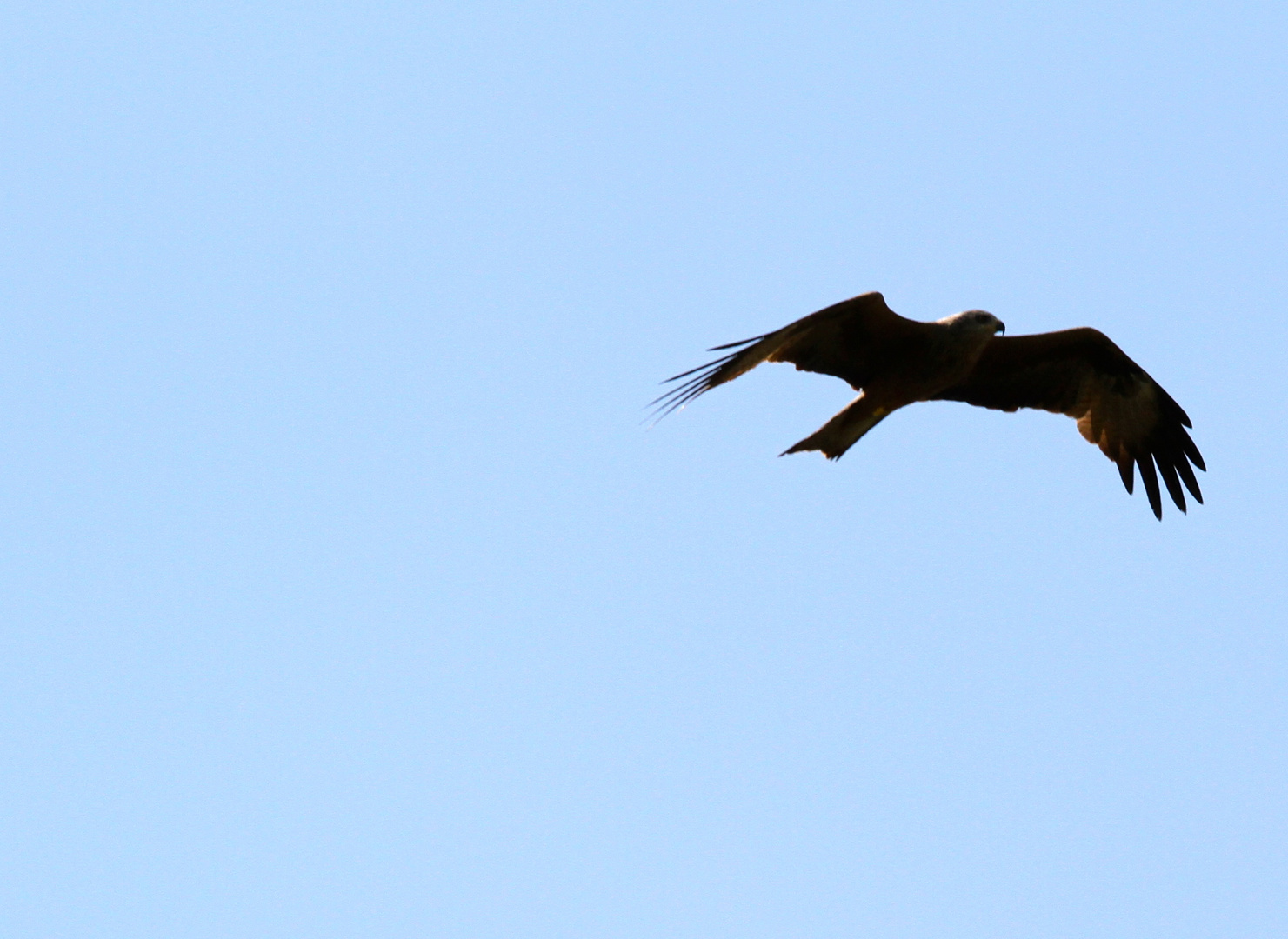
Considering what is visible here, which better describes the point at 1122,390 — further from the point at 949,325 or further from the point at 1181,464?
the point at 949,325

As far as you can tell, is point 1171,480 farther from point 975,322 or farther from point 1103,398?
point 975,322

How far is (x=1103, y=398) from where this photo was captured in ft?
33.8

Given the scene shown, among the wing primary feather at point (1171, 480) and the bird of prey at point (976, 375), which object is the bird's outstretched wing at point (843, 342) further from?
the wing primary feather at point (1171, 480)

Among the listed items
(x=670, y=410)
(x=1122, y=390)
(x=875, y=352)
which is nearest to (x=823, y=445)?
(x=875, y=352)

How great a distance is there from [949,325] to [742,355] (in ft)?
4.96

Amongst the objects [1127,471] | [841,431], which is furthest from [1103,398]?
[841,431]

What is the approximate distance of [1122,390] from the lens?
1027 centimetres

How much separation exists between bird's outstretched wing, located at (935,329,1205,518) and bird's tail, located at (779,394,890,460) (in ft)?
3.16

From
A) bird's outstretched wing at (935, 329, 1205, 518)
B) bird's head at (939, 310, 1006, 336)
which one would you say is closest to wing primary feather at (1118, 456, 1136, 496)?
bird's outstretched wing at (935, 329, 1205, 518)

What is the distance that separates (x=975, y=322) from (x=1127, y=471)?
2363 mm

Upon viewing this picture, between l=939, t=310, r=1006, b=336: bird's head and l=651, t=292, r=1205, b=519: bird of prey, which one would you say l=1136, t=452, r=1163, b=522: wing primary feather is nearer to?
l=651, t=292, r=1205, b=519: bird of prey

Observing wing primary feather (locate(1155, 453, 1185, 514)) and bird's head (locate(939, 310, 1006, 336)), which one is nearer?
bird's head (locate(939, 310, 1006, 336))

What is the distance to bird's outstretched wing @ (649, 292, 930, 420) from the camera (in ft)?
27.7

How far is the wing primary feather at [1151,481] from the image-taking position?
10.3 metres
